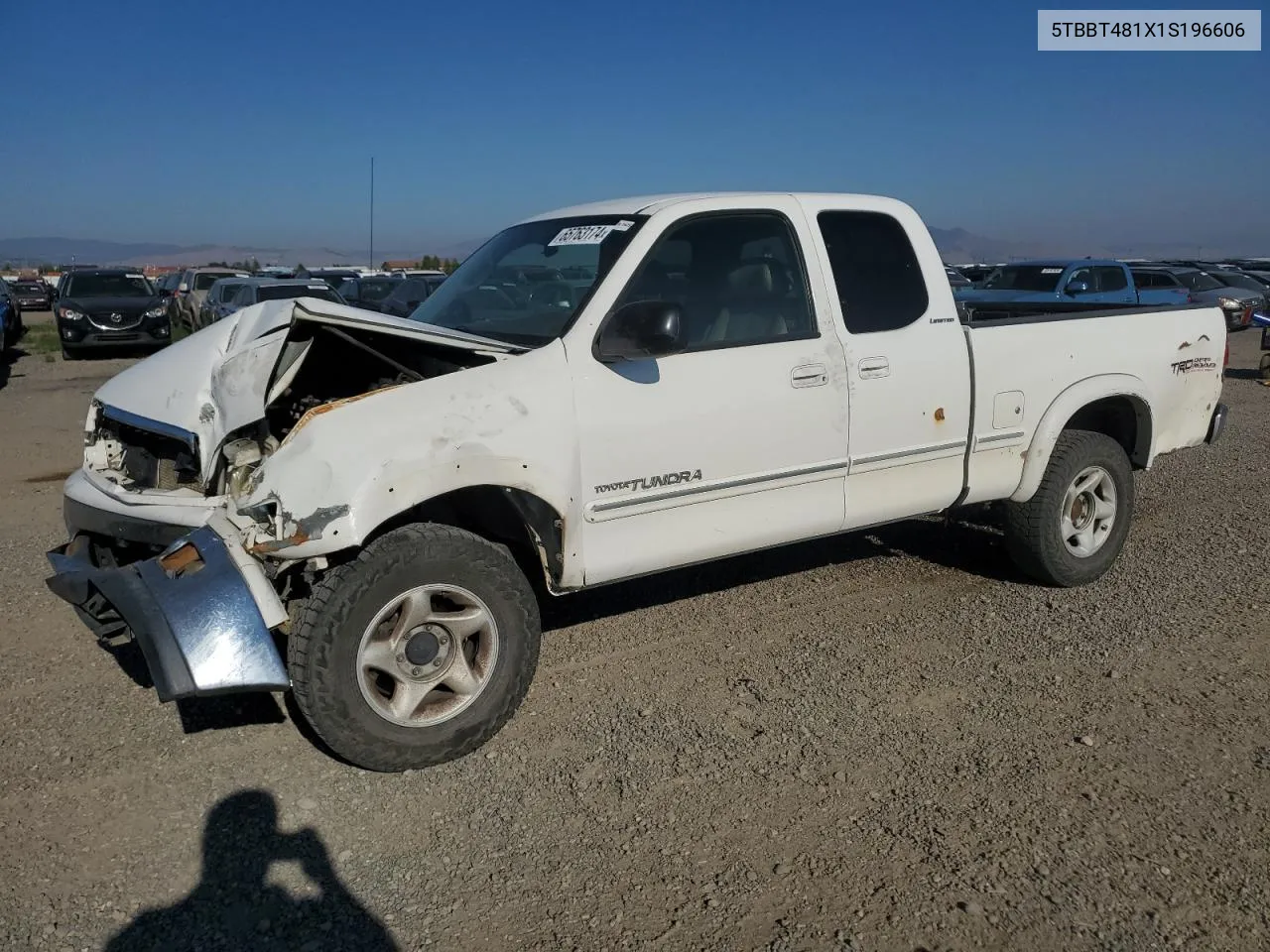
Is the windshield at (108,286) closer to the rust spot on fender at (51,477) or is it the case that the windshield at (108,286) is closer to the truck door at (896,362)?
the rust spot on fender at (51,477)

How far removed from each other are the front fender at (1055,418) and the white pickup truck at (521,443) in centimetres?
2

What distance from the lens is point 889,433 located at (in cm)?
464

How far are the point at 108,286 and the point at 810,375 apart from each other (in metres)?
20.6

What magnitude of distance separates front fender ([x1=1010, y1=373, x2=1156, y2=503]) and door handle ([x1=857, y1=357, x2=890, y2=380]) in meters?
1.11

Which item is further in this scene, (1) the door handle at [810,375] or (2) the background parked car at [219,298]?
(2) the background parked car at [219,298]

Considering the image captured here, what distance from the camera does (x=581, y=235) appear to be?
4.46 meters

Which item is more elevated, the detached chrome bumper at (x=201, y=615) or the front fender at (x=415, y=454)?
the front fender at (x=415, y=454)

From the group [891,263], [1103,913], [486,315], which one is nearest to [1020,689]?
[1103,913]

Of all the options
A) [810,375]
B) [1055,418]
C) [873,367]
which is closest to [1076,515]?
[1055,418]

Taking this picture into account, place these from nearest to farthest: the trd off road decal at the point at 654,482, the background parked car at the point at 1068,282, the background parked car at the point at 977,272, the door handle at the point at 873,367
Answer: the trd off road decal at the point at 654,482
the door handle at the point at 873,367
the background parked car at the point at 1068,282
the background parked car at the point at 977,272

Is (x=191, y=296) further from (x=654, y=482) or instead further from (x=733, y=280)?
(x=654, y=482)

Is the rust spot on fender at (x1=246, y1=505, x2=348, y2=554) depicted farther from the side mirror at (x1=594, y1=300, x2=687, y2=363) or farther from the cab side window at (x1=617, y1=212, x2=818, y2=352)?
the cab side window at (x1=617, y1=212, x2=818, y2=352)

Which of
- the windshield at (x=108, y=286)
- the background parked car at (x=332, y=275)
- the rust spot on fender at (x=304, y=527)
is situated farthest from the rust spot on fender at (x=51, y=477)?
the background parked car at (x=332, y=275)

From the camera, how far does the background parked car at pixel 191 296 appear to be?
24.3 meters
